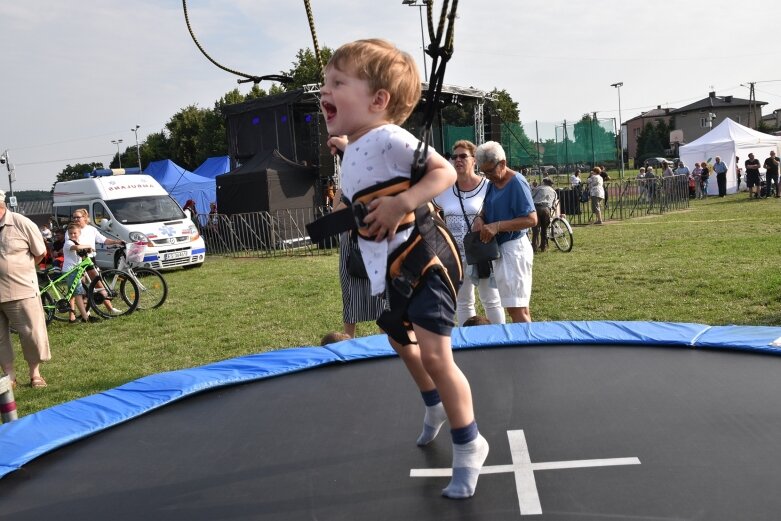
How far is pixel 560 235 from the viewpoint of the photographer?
874 centimetres

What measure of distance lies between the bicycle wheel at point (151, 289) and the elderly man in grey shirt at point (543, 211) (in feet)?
14.8

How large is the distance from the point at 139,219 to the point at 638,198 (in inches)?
374

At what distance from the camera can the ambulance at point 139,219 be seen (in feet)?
28.8

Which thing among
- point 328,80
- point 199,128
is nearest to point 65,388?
point 328,80

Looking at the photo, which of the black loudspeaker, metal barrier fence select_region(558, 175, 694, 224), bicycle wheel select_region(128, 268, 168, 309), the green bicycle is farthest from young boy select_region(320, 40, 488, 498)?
metal barrier fence select_region(558, 175, 694, 224)

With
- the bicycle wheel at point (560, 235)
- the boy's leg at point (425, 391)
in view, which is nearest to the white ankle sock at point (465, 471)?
the boy's leg at point (425, 391)

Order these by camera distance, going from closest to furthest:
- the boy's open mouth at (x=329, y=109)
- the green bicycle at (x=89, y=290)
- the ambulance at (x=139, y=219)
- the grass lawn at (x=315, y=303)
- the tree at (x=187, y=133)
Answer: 1. the boy's open mouth at (x=329, y=109)
2. the grass lawn at (x=315, y=303)
3. the green bicycle at (x=89, y=290)
4. the ambulance at (x=139, y=219)
5. the tree at (x=187, y=133)

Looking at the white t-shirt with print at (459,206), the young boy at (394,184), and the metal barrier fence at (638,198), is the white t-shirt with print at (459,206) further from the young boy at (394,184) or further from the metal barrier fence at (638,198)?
the metal barrier fence at (638,198)

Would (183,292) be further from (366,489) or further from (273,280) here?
(366,489)

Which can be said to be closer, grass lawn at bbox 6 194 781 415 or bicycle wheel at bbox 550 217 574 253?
grass lawn at bbox 6 194 781 415

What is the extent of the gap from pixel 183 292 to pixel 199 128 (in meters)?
28.0

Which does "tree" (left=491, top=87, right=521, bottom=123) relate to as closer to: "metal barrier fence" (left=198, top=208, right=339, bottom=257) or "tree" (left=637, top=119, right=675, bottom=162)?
"tree" (left=637, top=119, right=675, bottom=162)

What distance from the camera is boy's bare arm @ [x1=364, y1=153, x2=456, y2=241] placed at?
148 cm

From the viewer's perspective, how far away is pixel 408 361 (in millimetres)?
1827
